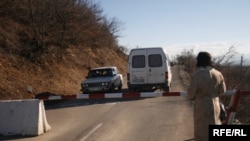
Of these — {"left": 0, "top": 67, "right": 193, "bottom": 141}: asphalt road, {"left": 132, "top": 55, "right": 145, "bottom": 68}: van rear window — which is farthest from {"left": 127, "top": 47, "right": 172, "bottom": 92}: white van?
{"left": 0, "top": 67, "right": 193, "bottom": 141}: asphalt road

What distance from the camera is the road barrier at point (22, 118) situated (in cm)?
1199

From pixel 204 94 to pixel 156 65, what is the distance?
15.4m

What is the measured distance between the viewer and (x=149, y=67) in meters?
21.9

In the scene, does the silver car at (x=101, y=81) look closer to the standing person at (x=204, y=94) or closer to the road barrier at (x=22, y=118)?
the road barrier at (x=22, y=118)

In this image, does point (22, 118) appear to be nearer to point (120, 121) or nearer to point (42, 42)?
point (120, 121)

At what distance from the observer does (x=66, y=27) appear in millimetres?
31312

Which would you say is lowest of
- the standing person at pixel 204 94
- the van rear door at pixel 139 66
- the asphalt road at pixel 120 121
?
the asphalt road at pixel 120 121

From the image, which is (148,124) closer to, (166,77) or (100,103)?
(100,103)

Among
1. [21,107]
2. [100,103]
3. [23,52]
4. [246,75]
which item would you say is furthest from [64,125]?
[23,52]

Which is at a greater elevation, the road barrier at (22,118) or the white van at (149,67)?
the white van at (149,67)

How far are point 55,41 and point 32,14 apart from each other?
10.1 ft

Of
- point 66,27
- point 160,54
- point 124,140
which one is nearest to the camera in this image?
point 124,140

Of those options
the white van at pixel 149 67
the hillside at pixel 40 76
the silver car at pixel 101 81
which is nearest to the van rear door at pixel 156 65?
the white van at pixel 149 67

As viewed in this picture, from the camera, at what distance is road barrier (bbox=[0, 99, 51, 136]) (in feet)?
39.3
